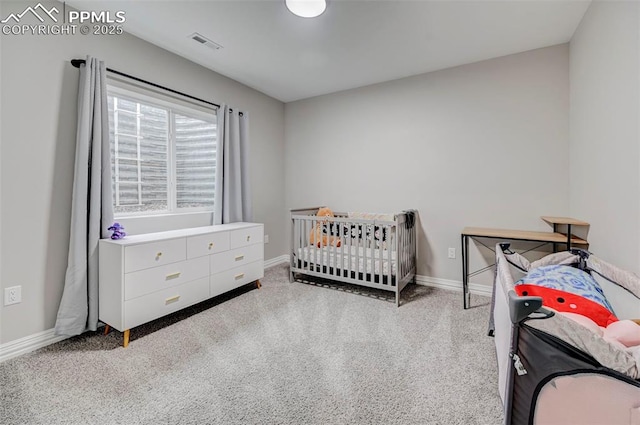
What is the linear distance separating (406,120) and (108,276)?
3136 mm

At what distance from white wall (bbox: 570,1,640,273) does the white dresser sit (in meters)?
2.78

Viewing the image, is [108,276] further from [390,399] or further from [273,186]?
[273,186]

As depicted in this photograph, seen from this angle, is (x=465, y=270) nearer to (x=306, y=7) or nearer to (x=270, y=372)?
(x=270, y=372)

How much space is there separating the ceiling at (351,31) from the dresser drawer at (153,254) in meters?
1.70

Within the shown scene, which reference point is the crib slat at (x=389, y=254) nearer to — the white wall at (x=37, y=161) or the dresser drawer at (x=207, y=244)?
the dresser drawer at (x=207, y=244)

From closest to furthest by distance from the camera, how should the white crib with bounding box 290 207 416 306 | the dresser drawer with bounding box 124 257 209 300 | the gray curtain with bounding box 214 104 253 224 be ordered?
the dresser drawer with bounding box 124 257 209 300, the white crib with bounding box 290 207 416 306, the gray curtain with bounding box 214 104 253 224

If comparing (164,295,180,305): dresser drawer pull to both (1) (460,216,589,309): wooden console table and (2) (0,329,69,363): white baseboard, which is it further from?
(1) (460,216,589,309): wooden console table

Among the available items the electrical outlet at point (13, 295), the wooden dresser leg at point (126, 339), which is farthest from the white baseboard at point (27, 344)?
the wooden dresser leg at point (126, 339)

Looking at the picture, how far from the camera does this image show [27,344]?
1.86 m

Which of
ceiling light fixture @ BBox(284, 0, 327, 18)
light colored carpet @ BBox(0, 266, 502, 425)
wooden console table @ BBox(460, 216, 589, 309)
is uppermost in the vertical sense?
ceiling light fixture @ BBox(284, 0, 327, 18)

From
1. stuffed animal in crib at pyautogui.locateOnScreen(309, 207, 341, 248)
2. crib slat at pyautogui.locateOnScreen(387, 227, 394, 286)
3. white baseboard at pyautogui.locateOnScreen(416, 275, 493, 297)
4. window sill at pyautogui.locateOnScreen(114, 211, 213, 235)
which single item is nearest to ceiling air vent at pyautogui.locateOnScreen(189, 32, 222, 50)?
window sill at pyautogui.locateOnScreen(114, 211, 213, 235)

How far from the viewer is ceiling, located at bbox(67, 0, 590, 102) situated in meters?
2.00

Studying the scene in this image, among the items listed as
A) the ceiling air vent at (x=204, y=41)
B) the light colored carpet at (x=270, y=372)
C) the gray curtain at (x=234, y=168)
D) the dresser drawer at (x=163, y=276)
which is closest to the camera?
the light colored carpet at (x=270, y=372)

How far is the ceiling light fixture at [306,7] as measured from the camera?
1890 millimetres
